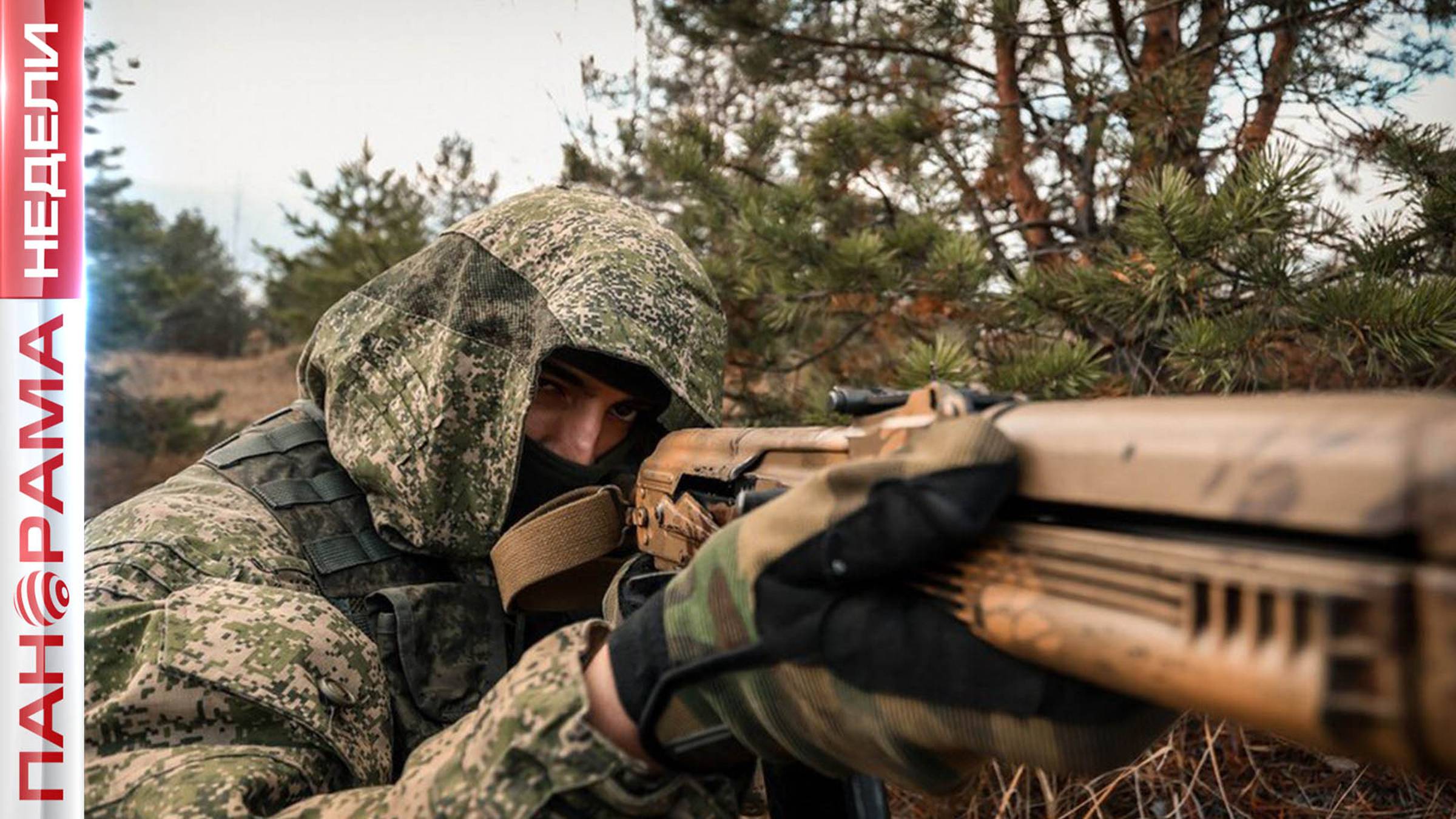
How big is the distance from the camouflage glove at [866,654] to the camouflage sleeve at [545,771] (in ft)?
0.23

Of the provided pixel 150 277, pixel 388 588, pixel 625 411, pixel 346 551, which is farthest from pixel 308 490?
pixel 150 277

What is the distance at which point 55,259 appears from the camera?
6.30 ft

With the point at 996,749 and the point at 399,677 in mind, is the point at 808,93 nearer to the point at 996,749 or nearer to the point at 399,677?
the point at 399,677

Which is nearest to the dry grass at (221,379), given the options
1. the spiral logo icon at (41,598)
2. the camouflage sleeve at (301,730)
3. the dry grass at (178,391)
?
the dry grass at (178,391)

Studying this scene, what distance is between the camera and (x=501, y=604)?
252cm

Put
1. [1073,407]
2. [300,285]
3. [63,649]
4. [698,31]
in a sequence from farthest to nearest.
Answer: [300,285]
[698,31]
[63,649]
[1073,407]

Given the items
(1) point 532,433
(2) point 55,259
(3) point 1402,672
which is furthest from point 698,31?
(3) point 1402,672

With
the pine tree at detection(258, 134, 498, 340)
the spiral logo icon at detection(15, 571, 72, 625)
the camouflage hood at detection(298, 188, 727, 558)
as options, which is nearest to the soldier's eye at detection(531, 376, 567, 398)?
the camouflage hood at detection(298, 188, 727, 558)

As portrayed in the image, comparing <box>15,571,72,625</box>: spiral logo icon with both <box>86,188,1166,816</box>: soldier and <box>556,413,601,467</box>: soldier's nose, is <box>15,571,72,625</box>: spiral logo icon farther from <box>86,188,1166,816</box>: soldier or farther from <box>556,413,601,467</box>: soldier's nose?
<box>556,413,601,467</box>: soldier's nose

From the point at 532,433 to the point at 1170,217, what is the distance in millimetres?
1471

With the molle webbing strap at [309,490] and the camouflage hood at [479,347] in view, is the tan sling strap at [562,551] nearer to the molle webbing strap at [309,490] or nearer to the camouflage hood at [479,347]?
the camouflage hood at [479,347]

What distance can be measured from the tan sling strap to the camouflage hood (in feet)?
0.32

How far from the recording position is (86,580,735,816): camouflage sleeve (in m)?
1.36

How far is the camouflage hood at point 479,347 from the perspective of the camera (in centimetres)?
236
